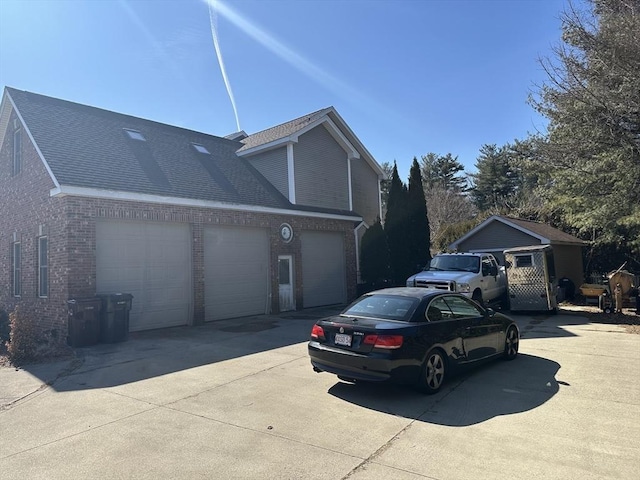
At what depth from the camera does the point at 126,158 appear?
1323 centimetres

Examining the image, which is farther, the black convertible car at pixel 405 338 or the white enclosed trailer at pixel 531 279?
the white enclosed trailer at pixel 531 279

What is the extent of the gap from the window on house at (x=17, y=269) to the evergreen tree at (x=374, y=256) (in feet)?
45.0

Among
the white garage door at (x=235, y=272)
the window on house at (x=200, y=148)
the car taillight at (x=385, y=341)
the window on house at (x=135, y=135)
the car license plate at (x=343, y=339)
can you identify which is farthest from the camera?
the window on house at (x=200, y=148)

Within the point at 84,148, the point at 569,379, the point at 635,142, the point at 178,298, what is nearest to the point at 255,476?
the point at 569,379

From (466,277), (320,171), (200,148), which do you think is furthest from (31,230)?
(466,277)

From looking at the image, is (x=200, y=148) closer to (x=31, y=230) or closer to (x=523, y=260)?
(x=31, y=230)

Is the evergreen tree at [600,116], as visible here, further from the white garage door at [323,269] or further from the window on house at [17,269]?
the window on house at [17,269]

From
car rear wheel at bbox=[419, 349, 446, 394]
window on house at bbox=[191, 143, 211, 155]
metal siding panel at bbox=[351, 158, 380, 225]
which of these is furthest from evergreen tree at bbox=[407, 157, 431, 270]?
car rear wheel at bbox=[419, 349, 446, 394]

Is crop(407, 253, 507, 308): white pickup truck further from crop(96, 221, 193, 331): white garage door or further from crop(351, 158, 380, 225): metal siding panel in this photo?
crop(351, 158, 380, 225): metal siding panel

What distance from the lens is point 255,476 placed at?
3.75 metres

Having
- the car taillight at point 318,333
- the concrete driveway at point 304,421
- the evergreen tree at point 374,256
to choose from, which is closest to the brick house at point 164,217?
the evergreen tree at point 374,256

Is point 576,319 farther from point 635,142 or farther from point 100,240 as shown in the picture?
point 100,240

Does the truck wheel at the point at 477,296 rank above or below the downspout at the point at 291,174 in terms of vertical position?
below

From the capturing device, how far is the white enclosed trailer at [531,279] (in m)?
14.4
